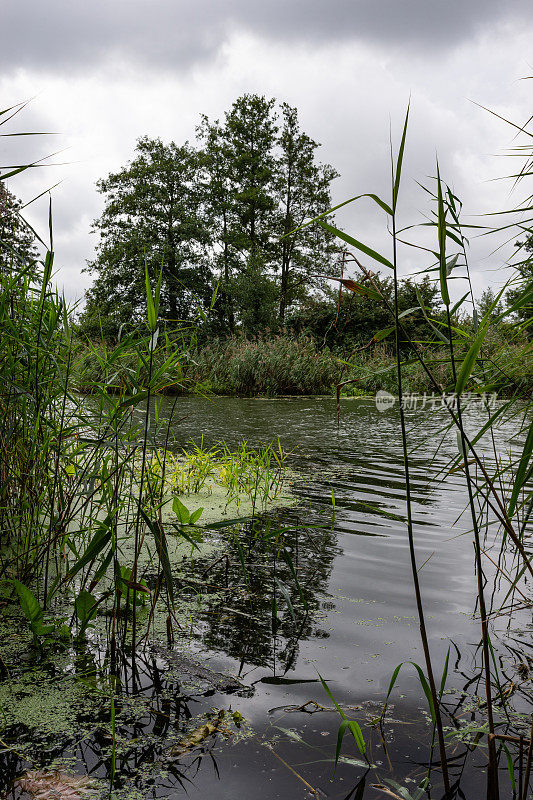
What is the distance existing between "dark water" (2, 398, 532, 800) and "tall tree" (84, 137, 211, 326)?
23.8 m

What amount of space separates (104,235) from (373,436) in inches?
941

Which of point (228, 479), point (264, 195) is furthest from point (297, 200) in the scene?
point (228, 479)

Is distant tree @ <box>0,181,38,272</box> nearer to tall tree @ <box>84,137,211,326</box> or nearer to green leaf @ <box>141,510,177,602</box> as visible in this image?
green leaf @ <box>141,510,177,602</box>

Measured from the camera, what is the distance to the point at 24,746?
1512 millimetres

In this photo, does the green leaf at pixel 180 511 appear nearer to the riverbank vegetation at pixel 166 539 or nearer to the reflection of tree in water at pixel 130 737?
the riverbank vegetation at pixel 166 539

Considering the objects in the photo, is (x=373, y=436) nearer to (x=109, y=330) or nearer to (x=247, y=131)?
(x=109, y=330)

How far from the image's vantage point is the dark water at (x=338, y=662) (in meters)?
1.46

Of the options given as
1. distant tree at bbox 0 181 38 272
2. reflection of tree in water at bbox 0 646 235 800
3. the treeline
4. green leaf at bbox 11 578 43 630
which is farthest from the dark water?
the treeline

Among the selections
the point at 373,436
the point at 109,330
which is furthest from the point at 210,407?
the point at 109,330

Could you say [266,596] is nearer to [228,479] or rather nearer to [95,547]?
[95,547]

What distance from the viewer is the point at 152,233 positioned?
89.8ft

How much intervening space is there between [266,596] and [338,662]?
61 cm

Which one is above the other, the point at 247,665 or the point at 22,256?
the point at 22,256

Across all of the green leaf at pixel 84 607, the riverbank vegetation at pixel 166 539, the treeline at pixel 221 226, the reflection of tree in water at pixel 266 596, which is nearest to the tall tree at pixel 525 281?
the riverbank vegetation at pixel 166 539
